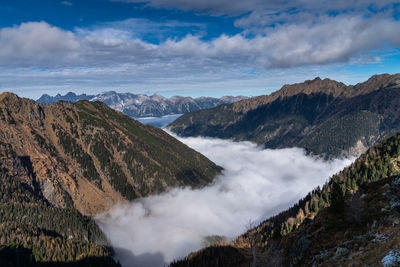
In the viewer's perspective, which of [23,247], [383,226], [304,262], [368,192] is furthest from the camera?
[23,247]

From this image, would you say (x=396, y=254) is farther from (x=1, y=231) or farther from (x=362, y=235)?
(x=1, y=231)

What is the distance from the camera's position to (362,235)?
5053 cm

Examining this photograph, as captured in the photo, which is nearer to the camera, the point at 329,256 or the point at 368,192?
the point at 329,256

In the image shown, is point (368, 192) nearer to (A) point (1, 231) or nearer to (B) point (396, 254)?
(B) point (396, 254)

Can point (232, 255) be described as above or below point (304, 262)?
below

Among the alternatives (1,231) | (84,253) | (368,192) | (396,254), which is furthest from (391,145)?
(1,231)

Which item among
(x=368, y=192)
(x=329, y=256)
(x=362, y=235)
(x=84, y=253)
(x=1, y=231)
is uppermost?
(x=368, y=192)

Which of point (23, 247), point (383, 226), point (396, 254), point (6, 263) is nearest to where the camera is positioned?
point (396, 254)

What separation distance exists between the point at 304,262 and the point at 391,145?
18185cm

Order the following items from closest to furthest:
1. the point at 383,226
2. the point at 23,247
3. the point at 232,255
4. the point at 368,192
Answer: the point at 383,226 → the point at 368,192 → the point at 232,255 → the point at 23,247

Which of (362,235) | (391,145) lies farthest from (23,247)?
(391,145)

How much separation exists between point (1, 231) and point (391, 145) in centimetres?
31246

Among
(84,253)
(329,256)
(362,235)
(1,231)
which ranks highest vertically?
(362,235)

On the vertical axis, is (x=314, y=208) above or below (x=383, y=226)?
below
